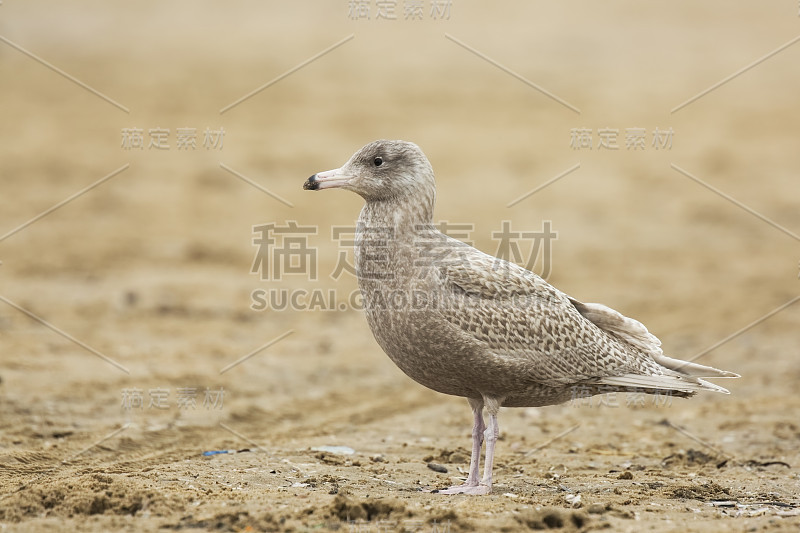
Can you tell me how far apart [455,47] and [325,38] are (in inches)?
146

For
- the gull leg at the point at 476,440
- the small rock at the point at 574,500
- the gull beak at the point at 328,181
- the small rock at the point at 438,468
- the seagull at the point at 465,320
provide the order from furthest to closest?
the small rock at the point at 438,468, the gull beak at the point at 328,181, the gull leg at the point at 476,440, the seagull at the point at 465,320, the small rock at the point at 574,500

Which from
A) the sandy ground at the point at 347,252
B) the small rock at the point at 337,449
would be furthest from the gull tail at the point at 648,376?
the small rock at the point at 337,449

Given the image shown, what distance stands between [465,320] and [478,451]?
1.03 meters

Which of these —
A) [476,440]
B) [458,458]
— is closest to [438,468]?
[458,458]

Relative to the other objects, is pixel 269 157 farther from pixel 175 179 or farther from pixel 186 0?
pixel 186 0

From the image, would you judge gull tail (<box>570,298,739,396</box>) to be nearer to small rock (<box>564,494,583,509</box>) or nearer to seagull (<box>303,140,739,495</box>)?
seagull (<box>303,140,739,495</box>)

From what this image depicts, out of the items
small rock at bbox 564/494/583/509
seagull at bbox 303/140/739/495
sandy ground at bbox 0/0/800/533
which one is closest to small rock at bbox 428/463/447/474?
sandy ground at bbox 0/0/800/533

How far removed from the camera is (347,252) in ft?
53.4

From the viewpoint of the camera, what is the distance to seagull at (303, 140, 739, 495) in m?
6.50

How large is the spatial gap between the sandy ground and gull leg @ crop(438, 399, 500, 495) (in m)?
0.28

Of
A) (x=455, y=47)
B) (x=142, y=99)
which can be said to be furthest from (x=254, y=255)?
(x=455, y=47)

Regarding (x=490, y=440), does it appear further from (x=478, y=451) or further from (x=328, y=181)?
(x=328, y=181)

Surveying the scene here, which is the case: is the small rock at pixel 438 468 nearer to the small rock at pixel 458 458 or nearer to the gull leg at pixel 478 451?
the small rock at pixel 458 458

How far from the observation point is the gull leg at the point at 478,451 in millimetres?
6547
